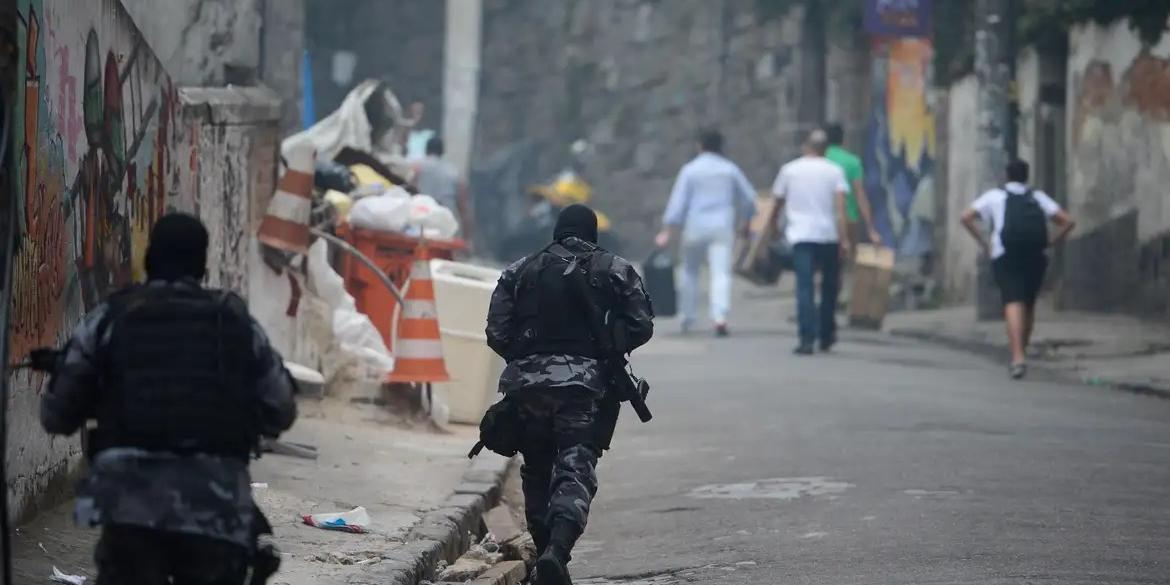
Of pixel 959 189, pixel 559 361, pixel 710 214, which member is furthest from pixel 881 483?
pixel 959 189

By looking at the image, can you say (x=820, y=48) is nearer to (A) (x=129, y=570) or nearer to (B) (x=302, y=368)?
(B) (x=302, y=368)

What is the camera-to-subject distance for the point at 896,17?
23.2 metres

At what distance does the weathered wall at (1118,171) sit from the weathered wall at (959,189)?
239 cm

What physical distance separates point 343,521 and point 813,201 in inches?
384

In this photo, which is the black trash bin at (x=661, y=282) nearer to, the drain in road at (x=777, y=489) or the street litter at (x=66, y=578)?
the drain in road at (x=777, y=489)

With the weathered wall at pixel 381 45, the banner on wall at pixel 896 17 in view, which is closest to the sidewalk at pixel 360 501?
the banner on wall at pixel 896 17

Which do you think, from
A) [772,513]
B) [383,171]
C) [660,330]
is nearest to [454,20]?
[660,330]

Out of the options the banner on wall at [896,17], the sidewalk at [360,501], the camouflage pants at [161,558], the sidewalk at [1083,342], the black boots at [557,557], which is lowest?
the sidewalk at [360,501]

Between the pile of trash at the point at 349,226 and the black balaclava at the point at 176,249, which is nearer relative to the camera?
the black balaclava at the point at 176,249

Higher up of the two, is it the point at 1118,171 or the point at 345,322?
the point at 1118,171

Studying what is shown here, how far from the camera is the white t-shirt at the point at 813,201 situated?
1786cm

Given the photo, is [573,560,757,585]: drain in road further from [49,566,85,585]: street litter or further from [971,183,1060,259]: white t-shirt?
[971,183,1060,259]: white t-shirt

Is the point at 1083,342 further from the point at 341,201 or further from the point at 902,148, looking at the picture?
the point at 902,148

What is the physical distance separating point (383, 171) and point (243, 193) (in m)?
3.84
